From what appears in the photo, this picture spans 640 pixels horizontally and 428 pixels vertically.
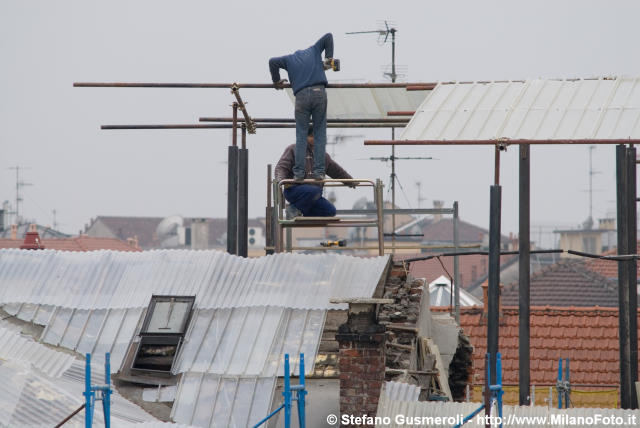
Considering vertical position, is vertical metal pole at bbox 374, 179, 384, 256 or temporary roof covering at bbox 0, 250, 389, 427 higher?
vertical metal pole at bbox 374, 179, 384, 256

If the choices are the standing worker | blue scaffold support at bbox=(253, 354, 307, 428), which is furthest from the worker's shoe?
blue scaffold support at bbox=(253, 354, 307, 428)

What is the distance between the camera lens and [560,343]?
23.3 m

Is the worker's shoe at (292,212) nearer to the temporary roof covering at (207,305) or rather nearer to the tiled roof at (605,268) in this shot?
the temporary roof covering at (207,305)

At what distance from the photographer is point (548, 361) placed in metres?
22.9

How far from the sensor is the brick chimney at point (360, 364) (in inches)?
390

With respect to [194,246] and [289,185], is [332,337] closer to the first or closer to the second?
[289,185]

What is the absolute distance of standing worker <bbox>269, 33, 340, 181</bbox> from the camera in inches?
520

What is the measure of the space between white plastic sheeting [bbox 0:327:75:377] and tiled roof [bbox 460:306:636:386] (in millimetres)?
12764

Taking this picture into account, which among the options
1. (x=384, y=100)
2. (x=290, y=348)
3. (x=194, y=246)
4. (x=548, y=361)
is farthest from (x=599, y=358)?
(x=194, y=246)

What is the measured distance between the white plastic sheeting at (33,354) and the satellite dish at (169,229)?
227ft

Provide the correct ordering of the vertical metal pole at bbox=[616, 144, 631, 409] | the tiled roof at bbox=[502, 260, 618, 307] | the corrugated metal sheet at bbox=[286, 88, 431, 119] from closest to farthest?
the vertical metal pole at bbox=[616, 144, 631, 409], the corrugated metal sheet at bbox=[286, 88, 431, 119], the tiled roof at bbox=[502, 260, 618, 307]

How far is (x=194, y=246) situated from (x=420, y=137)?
6779 cm

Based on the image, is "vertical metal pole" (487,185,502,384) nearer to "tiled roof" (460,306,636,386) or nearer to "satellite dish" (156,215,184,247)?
"tiled roof" (460,306,636,386)

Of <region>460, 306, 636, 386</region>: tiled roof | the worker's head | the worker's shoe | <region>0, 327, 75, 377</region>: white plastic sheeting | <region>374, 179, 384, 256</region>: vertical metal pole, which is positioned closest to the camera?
<region>0, 327, 75, 377</region>: white plastic sheeting
